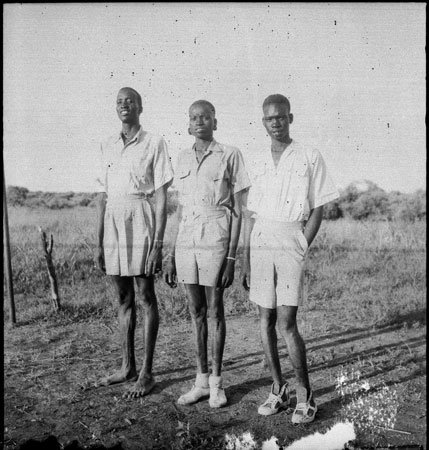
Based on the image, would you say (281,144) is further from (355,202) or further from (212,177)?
(355,202)

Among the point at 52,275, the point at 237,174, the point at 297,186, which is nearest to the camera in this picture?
the point at 297,186

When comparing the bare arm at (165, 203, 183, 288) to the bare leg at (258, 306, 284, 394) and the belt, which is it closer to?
the belt

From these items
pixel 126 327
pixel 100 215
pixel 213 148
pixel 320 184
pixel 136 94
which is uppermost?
pixel 136 94

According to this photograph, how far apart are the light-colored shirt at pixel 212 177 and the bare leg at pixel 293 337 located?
86 centimetres

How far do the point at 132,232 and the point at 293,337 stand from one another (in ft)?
4.66

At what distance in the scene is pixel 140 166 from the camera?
3.61 meters

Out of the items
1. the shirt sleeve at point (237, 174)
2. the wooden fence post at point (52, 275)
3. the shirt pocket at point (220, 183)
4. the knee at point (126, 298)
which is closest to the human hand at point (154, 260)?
the knee at point (126, 298)

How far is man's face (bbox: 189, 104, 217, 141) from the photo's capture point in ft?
11.2

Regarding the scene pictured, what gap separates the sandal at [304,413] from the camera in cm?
323

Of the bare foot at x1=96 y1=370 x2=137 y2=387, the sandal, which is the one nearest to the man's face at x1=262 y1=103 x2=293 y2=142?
the sandal

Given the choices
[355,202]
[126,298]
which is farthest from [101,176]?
[355,202]

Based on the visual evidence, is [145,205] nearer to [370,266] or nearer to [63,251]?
[63,251]

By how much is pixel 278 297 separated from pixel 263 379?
1.10m

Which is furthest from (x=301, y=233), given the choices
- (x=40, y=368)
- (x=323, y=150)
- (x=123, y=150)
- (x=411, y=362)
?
(x=40, y=368)
